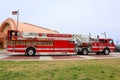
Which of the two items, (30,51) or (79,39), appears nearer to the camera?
(30,51)

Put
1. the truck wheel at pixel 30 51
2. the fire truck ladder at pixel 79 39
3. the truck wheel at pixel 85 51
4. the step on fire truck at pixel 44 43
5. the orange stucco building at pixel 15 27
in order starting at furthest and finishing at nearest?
the orange stucco building at pixel 15 27 < the truck wheel at pixel 85 51 < the fire truck ladder at pixel 79 39 < the truck wheel at pixel 30 51 < the step on fire truck at pixel 44 43

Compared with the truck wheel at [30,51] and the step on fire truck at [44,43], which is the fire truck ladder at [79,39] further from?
the truck wheel at [30,51]

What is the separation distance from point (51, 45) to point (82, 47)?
15.4ft

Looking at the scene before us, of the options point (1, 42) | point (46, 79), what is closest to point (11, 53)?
point (46, 79)

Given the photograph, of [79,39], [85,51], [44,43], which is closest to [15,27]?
[79,39]

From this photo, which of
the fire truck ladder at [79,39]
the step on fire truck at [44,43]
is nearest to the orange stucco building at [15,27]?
the fire truck ladder at [79,39]

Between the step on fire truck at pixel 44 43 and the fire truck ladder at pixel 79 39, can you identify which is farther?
the fire truck ladder at pixel 79 39

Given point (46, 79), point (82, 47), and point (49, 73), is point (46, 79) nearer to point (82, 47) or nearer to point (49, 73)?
point (49, 73)

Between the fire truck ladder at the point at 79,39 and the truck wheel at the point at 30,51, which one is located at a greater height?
the fire truck ladder at the point at 79,39

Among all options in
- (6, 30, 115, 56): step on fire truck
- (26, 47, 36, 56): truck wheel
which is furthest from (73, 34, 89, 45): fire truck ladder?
(26, 47, 36, 56): truck wheel

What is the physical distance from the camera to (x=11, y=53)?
2738 cm

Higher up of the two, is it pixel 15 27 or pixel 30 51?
pixel 15 27

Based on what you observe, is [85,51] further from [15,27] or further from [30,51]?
[15,27]

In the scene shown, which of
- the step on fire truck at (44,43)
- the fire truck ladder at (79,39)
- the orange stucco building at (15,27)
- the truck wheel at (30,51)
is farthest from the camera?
the orange stucco building at (15,27)
